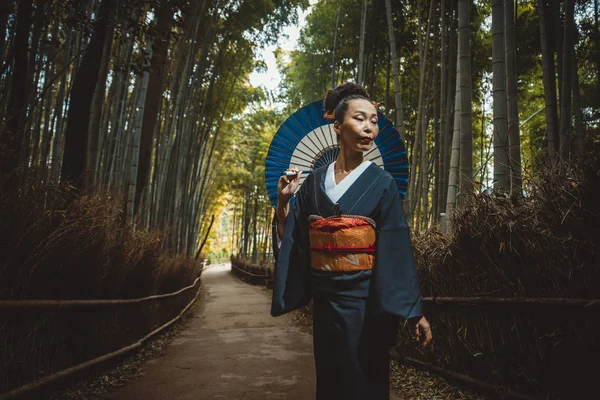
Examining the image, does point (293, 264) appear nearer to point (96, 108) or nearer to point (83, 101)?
point (83, 101)

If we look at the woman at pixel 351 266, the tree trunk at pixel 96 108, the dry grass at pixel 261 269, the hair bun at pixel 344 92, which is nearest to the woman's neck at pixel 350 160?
the woman at pixel 351 266

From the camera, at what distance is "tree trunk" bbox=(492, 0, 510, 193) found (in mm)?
2869

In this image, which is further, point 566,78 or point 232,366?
point 566,78

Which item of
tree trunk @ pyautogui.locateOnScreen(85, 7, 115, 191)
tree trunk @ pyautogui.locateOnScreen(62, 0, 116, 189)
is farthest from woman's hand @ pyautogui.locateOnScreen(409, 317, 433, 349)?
tree trunk @ pyautogui.locateOnScreen(85, 7, 115, 191)

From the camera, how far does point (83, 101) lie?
3.76m

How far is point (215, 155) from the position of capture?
52.2 feet

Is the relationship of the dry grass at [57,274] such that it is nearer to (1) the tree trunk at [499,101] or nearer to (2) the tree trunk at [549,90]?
(1) the tree trunk at [499,101]

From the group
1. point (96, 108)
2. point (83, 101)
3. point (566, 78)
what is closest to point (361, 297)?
point (83, 101)

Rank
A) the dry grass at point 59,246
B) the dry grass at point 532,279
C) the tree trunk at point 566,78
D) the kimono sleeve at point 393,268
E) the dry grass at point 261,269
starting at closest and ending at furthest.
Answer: the kimono sleeve at point 393,268, the dry grass at point 532,279, the dry grass at point 59,246, the tree trunk at point 566,78, the dry grass at point 261,269

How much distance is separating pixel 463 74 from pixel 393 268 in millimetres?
2597

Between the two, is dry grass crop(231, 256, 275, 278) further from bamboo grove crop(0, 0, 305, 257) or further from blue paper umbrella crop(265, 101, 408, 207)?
blue paper umbrella crop(265, 101, 408, 207)

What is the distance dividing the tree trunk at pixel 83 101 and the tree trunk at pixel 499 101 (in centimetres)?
315

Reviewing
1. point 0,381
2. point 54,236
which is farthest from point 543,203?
point 0,381

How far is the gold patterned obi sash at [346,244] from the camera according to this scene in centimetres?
156
